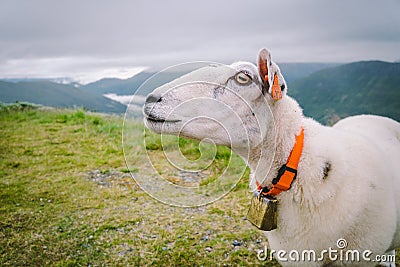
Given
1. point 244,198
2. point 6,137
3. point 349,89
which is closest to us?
point 244,198

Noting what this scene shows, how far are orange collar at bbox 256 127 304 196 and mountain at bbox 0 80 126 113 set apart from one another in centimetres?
1036

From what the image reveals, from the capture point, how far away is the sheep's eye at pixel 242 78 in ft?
7.34

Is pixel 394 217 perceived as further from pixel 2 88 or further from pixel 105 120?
pixel 2 88

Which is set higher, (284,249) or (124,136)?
(124,136)

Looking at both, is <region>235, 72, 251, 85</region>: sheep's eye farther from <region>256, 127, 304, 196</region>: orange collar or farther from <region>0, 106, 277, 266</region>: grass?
<region>0, 106, 277, 266</region>: grass

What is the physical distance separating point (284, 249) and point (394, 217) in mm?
890

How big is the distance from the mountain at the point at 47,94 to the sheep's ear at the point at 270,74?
1043cm

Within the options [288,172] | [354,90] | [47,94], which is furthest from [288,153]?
[47,94]

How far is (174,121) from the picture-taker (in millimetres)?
2248

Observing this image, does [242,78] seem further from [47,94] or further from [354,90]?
[47,94]

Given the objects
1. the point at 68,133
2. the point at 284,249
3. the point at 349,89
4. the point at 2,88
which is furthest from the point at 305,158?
the point at 2,88

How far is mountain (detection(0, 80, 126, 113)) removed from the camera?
518 inches

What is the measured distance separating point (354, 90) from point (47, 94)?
48.0ft

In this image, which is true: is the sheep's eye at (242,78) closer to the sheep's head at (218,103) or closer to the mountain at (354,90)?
the sheep's head at (218,103)
